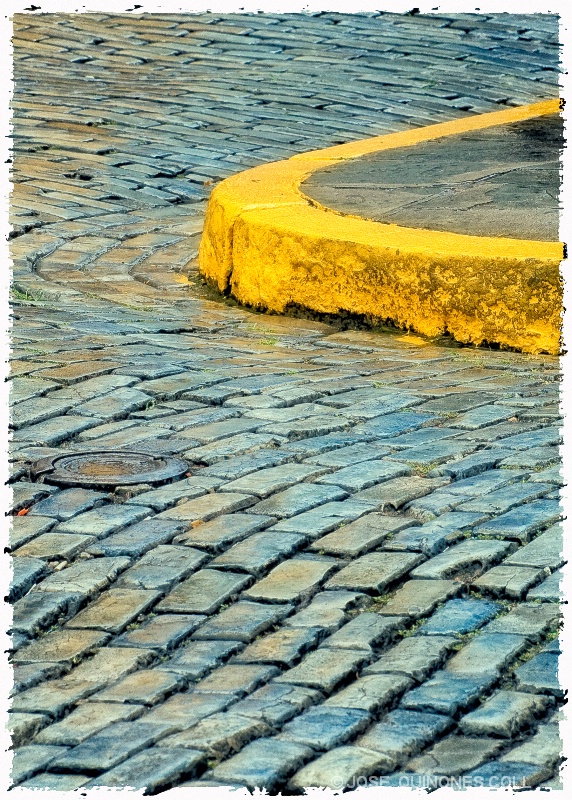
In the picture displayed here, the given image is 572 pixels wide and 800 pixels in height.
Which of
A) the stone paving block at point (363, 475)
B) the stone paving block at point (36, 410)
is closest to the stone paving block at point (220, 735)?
the stone paving block at point (363, 475)

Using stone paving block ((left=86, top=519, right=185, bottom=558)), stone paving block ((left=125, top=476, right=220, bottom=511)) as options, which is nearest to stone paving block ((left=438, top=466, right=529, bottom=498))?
stone paving block ((left=125, top=476, right=220, bottom=511))

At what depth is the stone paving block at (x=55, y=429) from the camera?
4000mm

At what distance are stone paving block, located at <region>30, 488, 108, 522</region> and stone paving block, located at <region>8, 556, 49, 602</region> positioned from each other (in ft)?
0.88

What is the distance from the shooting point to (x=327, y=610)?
2963 mm

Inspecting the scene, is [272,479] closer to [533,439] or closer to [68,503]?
[68,503]

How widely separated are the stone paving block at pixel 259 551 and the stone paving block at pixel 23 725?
2.31 feet

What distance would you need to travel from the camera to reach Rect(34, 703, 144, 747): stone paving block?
2.49 meters

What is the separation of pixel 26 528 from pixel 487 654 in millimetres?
1194

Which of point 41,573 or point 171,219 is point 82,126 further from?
point 41,573

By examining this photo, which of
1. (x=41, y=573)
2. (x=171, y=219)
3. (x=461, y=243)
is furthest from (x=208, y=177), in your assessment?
(x=41, y=573)

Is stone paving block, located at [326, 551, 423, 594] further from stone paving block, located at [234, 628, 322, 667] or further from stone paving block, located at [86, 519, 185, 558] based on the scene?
stone paving block, located at [86, 519, 185, 558]

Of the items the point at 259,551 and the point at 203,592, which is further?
the point at 259,551

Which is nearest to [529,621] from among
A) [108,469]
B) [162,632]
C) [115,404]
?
[162,632]

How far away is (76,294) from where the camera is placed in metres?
5.95
